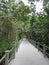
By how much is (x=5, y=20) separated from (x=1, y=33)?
1.43 meters

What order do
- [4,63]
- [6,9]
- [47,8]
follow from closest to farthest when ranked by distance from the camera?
[4,63] → [47,8] → [6,9]

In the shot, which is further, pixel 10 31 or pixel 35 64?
pixel 10 31

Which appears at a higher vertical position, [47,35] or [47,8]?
[47,8]

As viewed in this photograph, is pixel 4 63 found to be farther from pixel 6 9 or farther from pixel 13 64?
pixel 6 9

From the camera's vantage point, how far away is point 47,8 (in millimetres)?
16750

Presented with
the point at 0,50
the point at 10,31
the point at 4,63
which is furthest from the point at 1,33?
the point at 4,63

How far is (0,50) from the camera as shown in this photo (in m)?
12.0

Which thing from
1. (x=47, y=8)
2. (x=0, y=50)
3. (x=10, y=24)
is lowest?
(x=0, y=50)

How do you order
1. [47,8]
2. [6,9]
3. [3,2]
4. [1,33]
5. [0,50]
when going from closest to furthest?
[0,50] < [1,33] < [47,8] < [3,2] < [6,9]

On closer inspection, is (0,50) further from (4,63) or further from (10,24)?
(10,24)

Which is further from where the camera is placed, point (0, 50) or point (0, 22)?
point (0, 22)

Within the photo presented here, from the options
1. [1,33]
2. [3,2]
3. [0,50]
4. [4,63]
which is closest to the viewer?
[4,63]

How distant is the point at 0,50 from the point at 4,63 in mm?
1806

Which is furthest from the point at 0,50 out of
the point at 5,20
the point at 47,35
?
the point at 47,35
